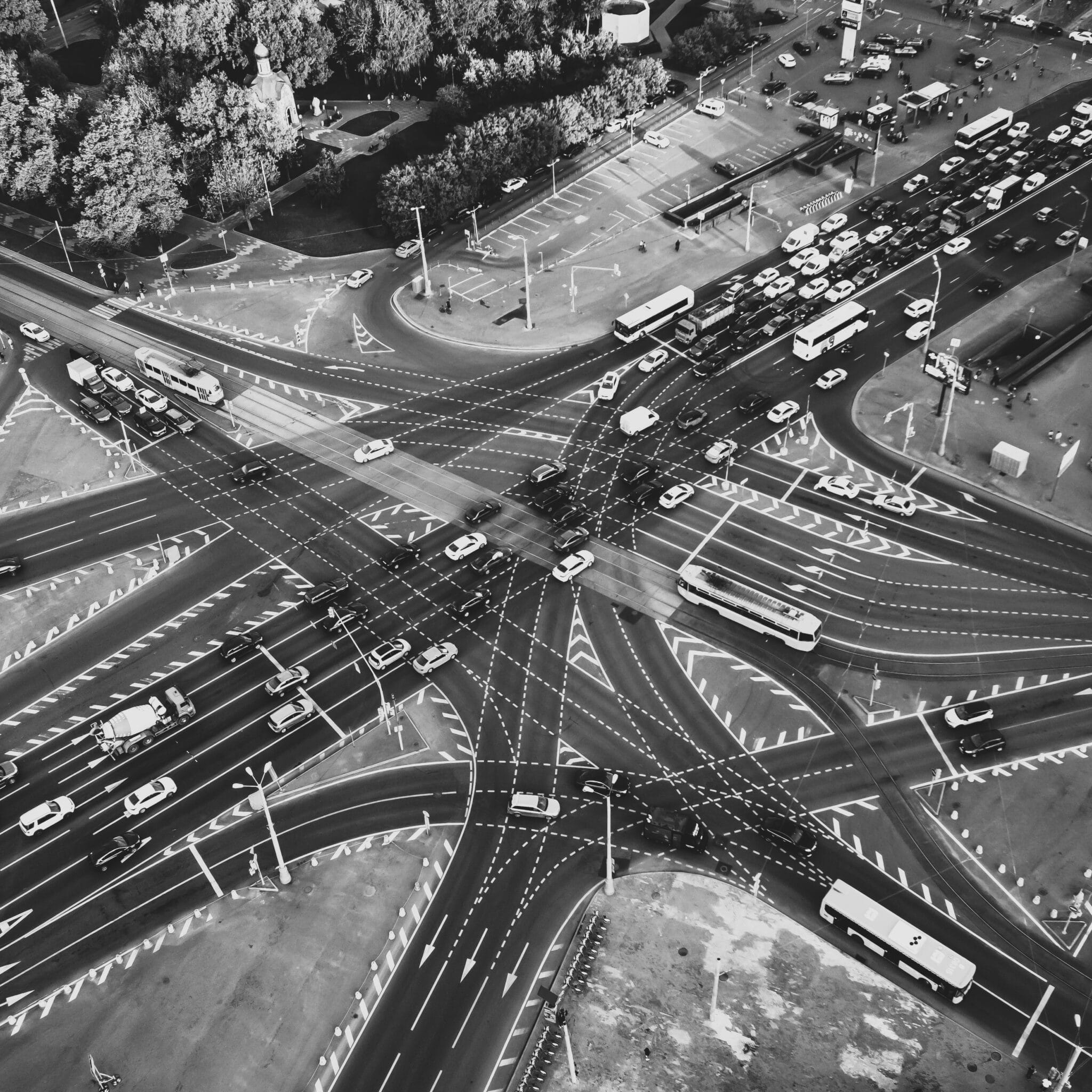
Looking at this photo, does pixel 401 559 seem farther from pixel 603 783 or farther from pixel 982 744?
pixel 982 744

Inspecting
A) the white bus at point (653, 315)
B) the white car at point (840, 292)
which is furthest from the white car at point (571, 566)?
the white car at point (840, 292)

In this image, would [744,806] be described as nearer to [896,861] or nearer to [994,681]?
[896,861]

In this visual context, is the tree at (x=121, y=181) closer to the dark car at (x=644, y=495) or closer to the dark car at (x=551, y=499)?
the dark car at (x=551, y=499)

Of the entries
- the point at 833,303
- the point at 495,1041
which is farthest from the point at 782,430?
the point at 495,1041

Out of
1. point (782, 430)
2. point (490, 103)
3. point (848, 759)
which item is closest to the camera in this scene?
point (848, 759)

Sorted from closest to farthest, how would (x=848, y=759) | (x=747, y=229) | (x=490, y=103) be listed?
1. (x=848, y=759)
2. (x=747, y=229)
3. (x=490, y=103)
